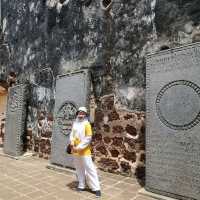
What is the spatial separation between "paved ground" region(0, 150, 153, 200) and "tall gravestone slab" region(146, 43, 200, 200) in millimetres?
414

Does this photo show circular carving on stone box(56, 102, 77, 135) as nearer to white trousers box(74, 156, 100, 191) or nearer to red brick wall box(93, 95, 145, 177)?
red brick wall box(93, 95, 145, 177)

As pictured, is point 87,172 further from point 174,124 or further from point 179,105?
point 179,105

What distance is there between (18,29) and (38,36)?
116 cm

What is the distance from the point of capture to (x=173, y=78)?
3348mm

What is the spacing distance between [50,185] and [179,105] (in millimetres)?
2119

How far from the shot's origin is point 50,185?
3.76 m

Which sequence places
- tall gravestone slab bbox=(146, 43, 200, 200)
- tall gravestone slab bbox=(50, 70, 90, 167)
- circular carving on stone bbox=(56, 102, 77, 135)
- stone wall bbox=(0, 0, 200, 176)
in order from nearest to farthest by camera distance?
tall gravestone slab bbox=(146, 43, 200, 200) → stone wall bbox=(0, 0, 200, 176) → tall gravestone slab bbox=(50, 70, 90, 167) → circular carving on stone bbox=(56, 102, 77, 135)

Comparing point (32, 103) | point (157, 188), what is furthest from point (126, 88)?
point (32, 103)

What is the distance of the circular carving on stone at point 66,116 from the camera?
4.63 m

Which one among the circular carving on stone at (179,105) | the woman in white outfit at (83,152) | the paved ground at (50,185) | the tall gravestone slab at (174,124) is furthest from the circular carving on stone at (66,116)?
the circular carving on stone at (179,105)

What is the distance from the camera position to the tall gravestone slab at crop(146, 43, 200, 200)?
3076 mm

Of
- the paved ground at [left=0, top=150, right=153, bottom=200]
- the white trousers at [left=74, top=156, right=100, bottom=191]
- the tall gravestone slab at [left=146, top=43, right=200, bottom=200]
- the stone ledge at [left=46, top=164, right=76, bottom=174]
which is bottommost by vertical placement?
the paved ground at [left=0, top=150, right=153, bottom=200]

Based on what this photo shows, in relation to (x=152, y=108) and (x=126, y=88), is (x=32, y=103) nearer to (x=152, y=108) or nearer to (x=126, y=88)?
(x=126, y=88)

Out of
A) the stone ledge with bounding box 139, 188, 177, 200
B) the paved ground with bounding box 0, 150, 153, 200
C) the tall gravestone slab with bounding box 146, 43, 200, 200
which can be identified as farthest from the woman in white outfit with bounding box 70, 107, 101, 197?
the tall gravestone slab with bounding box 146, 43, 200, 200
